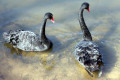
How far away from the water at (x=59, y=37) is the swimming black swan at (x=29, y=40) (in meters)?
0.11

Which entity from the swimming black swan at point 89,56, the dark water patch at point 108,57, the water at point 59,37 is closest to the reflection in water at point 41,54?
A: the water at point 59,37

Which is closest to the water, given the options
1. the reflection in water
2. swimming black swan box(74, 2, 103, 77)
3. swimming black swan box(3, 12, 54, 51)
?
the reflection in water

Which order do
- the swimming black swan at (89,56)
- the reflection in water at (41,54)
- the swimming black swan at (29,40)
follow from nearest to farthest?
the swimming black swan at (89,56) → the reflection in water at (41,54) → the swimming black swan at (29,40)

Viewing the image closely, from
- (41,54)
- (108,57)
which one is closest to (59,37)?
(41,54)

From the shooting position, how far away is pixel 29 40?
4.57 metres

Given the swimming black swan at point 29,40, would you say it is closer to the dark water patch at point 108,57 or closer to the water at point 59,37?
the water at point 59,37

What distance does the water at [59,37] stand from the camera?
3.94 meters

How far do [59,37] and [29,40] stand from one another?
28.0 inches

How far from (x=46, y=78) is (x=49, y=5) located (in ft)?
8.79

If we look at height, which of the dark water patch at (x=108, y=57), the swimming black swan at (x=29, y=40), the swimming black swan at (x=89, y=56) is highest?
the swimming black swan at (x=29, y=40)

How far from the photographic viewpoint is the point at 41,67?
13.5ft

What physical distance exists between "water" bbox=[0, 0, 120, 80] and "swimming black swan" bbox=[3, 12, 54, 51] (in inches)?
4.4

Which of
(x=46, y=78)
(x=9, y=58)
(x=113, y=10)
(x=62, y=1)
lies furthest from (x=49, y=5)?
(x=46, y=78)

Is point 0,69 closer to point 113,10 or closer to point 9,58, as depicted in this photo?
point 9,58
